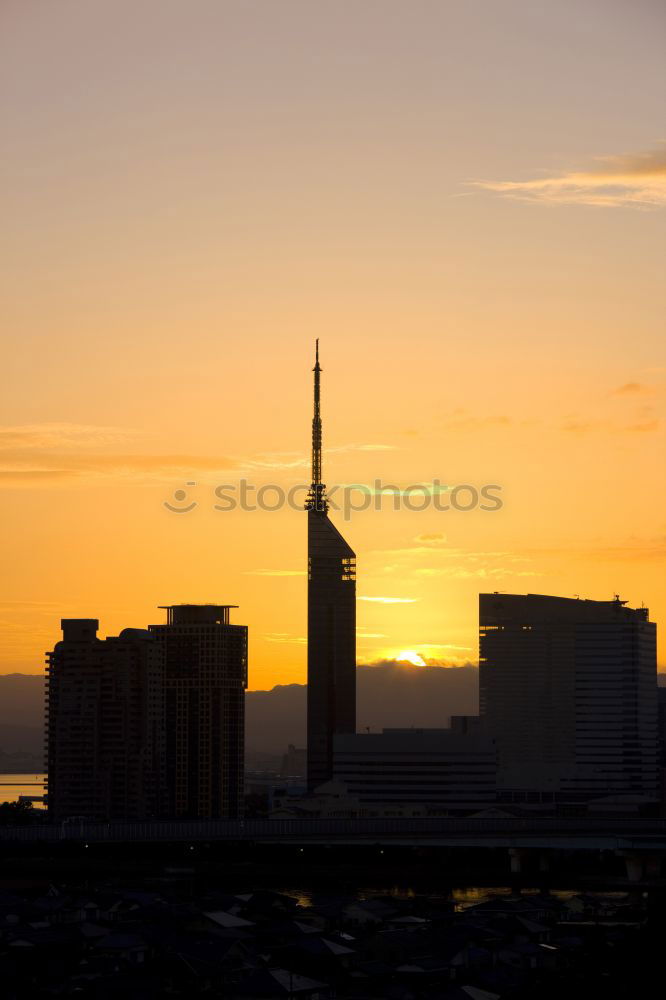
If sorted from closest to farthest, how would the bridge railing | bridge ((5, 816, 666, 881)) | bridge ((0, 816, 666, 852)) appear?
bridge ((5, 816, 666, 881))
bridge ((0, 816, 666, 852))
the bridge railing

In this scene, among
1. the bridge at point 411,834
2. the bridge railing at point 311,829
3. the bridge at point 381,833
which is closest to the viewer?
the bridge at point 411,834

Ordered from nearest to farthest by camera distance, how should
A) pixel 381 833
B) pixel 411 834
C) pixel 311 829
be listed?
1. pixel 381 833
2. pixel 411 834
3. pixel 311 829

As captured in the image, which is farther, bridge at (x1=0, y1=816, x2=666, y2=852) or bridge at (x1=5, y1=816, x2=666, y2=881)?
bridge at (x1=0, y1=816, x2=666, y2=852)

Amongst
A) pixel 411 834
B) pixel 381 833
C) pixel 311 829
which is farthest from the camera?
pixel 311 829

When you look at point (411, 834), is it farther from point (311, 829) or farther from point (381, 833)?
point (311, 829)

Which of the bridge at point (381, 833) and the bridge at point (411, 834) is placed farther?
the bridge at point (381, 833)

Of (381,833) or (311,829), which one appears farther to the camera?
(311,829)

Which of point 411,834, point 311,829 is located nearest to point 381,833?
point 411,834

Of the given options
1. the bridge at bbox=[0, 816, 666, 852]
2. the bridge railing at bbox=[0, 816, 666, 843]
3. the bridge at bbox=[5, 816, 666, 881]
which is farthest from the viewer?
the bridge railing at bbox=[0, 816, 666, 843]

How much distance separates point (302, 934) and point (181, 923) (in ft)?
24.0

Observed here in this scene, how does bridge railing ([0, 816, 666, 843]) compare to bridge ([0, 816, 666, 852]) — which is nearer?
bridge ([0, 816, 666, 852])

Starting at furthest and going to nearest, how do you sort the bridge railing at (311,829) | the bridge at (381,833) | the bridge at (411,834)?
the bridge railing at (311,829), the bridge at (381,833), the bridge at (411,834)

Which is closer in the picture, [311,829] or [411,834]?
[411,834]

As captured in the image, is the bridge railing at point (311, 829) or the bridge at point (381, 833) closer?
the bridge at point (381, 833)
